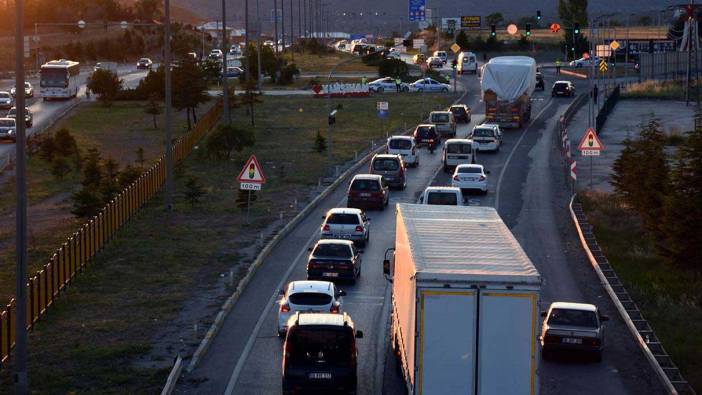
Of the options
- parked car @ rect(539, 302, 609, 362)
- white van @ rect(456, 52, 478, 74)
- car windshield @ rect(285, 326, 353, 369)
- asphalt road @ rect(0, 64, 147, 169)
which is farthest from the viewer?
white van @ rect(456, 52, 478, 74)

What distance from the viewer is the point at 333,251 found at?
1227 inches

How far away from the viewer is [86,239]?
33.6m

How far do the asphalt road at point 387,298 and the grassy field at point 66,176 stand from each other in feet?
23.1

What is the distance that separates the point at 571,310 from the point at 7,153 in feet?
151

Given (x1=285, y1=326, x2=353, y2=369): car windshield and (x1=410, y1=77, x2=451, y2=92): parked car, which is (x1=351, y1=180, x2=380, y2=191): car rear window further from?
(x1=410, y1=77, x2=451, y2=92): parked car

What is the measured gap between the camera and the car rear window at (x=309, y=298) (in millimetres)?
24969

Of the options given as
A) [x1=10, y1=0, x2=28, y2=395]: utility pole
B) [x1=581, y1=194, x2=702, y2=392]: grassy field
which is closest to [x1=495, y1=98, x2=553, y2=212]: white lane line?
[x1=581, y1=194, x2=702, y2=392]: grassy field

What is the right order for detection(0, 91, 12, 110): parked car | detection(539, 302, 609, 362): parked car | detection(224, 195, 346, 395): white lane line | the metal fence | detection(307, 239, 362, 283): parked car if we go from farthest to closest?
detection(0, 91, 12, 110): parked car
detection(307, 239, 362, 283): parked car
the metal fence
detection(539, 302, 609, 362): parked car
detection(224, 195, 346, 395): white lane line

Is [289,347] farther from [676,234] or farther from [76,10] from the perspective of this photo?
[76,10]

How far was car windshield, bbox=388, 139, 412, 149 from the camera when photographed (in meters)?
55.7

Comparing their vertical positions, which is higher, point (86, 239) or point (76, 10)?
point (76, 10)

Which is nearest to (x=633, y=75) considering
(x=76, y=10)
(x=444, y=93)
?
(x=444, y=93)

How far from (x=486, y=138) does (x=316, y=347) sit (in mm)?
41916

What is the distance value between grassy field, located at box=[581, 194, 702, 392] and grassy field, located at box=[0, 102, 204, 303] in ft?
53.0
